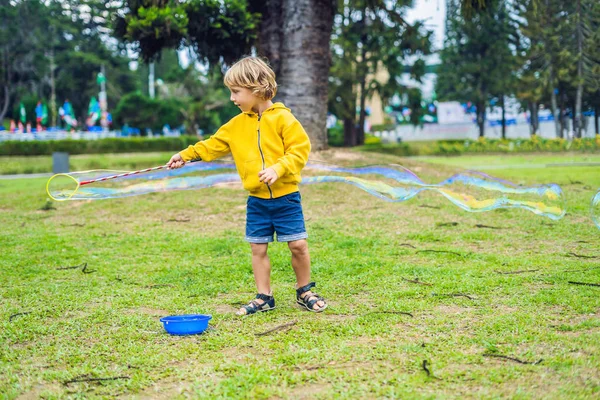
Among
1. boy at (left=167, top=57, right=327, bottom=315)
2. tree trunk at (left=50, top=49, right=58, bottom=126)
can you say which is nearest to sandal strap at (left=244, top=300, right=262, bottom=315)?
boy at (left=167, top=57, right=327, bottom=315)

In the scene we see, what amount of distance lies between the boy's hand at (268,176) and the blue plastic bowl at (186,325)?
84 centimetres

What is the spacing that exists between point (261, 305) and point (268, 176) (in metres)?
0.88

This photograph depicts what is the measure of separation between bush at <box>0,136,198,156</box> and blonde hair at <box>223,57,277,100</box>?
29.2 meters

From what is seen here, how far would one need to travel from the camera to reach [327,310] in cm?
446

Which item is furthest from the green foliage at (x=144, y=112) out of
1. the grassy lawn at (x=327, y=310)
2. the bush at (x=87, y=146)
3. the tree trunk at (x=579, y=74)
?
the grassy lawn at (x=327, y=310)

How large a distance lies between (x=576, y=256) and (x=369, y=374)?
3.59 metres

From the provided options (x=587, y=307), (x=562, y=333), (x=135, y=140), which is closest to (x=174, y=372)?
(x=562, y=333)

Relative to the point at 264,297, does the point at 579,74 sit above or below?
above

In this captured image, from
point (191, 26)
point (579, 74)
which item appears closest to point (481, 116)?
point (579, 74)

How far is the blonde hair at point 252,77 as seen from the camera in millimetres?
4386

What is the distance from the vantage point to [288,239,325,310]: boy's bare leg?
4.49 metres

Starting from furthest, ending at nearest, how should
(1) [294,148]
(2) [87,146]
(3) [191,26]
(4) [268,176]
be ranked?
(2) [87,146]
(3) [191,26]
(1) [294,148]
(4) [268,176]

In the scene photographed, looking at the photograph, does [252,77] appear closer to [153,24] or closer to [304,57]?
[304,57]

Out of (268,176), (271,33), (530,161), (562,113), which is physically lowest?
(530,161)
